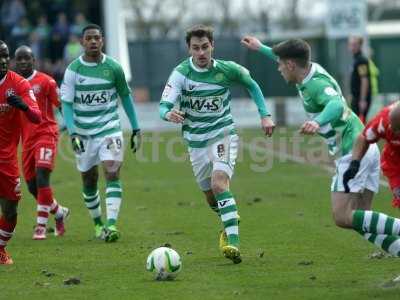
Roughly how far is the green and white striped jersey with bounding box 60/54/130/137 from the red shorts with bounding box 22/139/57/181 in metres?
0.56

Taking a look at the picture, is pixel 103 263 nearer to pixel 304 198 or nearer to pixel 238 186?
pixel 304 198

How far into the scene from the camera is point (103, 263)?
11.5m

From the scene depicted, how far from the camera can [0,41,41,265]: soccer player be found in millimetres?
10977

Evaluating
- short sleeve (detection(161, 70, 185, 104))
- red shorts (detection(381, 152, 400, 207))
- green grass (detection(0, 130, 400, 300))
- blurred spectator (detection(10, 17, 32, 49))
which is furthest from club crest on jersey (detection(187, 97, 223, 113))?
blurred spectator (detection(10, 17, 32, 49))

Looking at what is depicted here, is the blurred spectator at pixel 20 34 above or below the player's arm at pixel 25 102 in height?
below

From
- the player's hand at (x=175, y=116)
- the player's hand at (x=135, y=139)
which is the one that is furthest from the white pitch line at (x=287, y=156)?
the player's hand at (x=175, y=116)

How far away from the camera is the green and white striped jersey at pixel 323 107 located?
33.0ft

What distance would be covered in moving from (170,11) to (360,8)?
4094 cm

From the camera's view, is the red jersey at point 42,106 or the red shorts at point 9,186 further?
the red jersey at point 42,106

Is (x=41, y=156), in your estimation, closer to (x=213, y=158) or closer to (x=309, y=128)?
(x=213, y=158)

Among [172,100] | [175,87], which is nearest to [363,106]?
[175,87]

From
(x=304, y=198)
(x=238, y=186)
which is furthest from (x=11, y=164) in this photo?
(x=238, y=186)

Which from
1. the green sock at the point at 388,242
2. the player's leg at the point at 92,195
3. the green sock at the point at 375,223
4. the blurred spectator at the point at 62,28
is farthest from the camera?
the blurred spectator at the point at 62,28

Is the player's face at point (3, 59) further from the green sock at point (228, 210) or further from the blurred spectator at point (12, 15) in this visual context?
the blurred spectator at point (12, 15)
